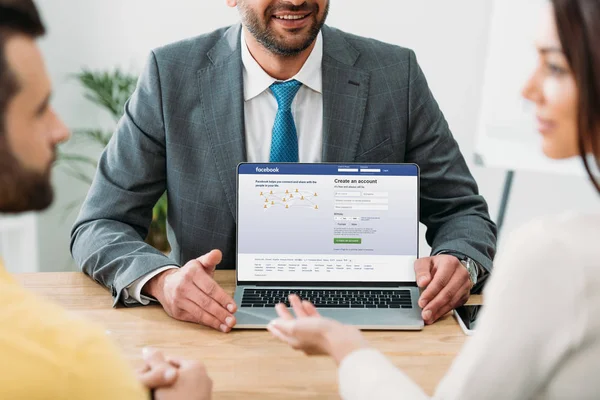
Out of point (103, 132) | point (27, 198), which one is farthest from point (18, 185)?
point (103, 132)

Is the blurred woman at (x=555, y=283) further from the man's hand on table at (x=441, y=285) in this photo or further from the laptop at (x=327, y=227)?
the laptop at (x=327, y=227)

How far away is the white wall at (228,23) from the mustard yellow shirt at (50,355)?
2665 mm

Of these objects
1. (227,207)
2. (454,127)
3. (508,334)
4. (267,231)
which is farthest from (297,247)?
(454,127)

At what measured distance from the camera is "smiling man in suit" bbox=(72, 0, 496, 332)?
5.93ft

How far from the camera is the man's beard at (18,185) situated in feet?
2.85

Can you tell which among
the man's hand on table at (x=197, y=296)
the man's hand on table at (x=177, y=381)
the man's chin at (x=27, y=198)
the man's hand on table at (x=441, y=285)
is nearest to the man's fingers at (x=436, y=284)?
the man's hand on table at (x=441, y=285)

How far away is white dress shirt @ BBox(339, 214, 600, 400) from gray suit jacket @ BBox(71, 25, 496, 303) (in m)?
0.88

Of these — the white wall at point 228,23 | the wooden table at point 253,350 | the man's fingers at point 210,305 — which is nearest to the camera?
the wooden table at point 253,350

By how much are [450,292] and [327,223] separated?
28cm

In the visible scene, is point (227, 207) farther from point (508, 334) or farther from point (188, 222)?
point (508, 334)

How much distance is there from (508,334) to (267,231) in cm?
77

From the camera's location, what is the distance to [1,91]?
838mm

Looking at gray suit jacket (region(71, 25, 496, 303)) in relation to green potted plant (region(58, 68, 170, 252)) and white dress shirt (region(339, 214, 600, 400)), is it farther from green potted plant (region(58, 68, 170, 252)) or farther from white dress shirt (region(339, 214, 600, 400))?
green potted plant (region(58, 68, 170, 252))

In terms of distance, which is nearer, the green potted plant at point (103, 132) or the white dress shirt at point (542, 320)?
the white dress shirt at point (542, 320)
